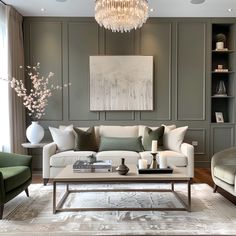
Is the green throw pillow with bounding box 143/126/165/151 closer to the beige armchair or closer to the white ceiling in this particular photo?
the beige armchair

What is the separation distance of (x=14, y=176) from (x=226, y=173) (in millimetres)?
2507

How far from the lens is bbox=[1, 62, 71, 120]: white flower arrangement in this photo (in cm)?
548

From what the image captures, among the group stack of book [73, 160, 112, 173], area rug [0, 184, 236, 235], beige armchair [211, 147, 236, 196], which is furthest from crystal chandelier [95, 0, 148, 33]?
area rug [0, 184, 236, 235]

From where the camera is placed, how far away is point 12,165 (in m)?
4.02

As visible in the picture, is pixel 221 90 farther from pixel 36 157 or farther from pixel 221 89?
pixel 36 157

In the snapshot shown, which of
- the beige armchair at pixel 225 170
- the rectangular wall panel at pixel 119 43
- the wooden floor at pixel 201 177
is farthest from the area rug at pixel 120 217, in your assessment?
the rectangular wall panel at pixel 119 43

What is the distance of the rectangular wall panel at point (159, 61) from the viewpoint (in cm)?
598

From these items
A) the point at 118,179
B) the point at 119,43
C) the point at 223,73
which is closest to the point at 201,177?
the point at 223,73

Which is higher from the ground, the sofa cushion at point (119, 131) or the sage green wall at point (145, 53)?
the sage green wall at point (145, 53)

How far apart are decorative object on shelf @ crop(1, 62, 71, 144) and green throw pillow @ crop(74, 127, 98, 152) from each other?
2.54 ft

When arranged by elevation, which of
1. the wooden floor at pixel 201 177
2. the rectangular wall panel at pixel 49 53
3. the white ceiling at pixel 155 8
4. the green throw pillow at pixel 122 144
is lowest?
the wooden floor at pixel 201 177

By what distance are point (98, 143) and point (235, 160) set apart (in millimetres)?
2268

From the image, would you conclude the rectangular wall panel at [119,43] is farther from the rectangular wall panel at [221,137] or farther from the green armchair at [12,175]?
the green armchair at [12,175]

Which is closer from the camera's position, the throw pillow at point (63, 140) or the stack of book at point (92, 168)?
the stack of book at point (92, 168)
